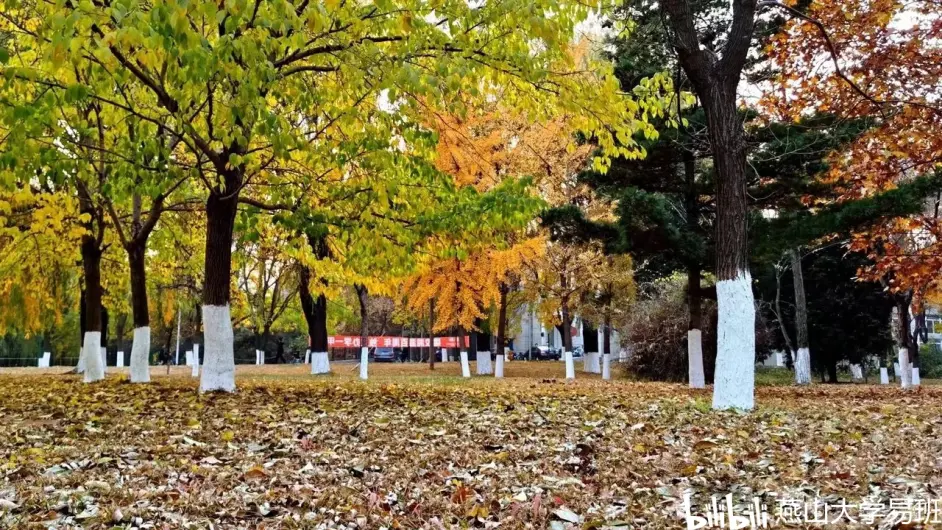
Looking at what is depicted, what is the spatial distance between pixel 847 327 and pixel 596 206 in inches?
480

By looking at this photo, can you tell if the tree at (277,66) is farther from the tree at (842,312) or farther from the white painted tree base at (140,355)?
the tree at (842,312)

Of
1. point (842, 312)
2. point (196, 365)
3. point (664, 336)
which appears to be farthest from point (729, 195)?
point (196, 365)

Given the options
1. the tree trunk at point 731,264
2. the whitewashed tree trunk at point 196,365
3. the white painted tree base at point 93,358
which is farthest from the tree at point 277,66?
the whitewashed tree trunk at point 196,365

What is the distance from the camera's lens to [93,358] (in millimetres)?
14555

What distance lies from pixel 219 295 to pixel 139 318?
181 inches

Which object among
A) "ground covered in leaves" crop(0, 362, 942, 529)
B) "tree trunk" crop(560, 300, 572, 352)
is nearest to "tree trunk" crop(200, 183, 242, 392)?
"ground covered in leaves" crop(0, 362, 942, 529)

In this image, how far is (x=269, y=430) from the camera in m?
6.25

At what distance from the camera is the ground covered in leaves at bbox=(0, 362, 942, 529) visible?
358 centimetres

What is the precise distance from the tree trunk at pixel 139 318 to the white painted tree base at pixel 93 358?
1385mm

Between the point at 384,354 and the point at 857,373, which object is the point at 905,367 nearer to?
the point at 857,373

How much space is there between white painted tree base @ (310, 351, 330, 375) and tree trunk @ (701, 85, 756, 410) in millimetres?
16461

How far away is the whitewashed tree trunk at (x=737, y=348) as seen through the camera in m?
8.59

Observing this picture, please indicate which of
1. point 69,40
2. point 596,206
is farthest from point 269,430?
point 596,206

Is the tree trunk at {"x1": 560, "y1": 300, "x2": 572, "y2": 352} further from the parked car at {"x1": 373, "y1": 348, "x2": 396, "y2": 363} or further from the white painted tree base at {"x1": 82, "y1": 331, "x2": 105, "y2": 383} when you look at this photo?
the parked car at {"x1": 373, "y1": 348, "x2": 396, "y2": 363}
